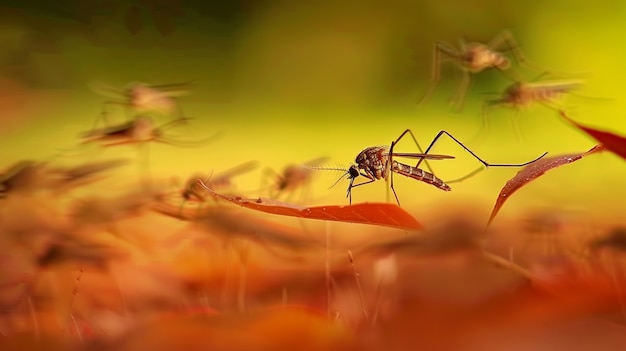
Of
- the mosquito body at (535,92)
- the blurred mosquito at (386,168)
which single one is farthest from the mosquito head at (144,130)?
the mosquito body at (535,92)

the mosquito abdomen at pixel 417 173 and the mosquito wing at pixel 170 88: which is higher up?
the mosquito wing at pixel 170 88

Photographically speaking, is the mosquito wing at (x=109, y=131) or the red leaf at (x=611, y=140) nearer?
the red leaf at (x=611, y=140)

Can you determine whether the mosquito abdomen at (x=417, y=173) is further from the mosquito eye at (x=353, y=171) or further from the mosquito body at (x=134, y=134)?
the mosquito body at (x=134, y=134)

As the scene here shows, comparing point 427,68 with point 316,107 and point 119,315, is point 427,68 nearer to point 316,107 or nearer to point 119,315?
point 316,107

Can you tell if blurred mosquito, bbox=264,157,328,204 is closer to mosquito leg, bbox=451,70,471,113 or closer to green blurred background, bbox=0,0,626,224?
green blurred background, bbox=0,0,626,224

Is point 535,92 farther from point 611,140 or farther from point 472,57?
point 611,140

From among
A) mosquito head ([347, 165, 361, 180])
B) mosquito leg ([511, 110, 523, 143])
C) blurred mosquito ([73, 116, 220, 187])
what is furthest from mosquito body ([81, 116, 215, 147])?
mosquito leg ([511, 110, 523, 143])

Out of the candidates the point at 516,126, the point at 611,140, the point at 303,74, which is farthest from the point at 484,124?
the point at 611,140
